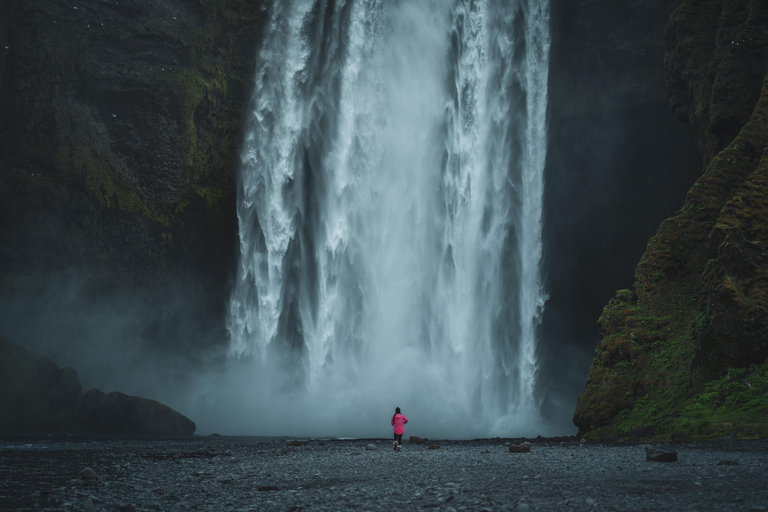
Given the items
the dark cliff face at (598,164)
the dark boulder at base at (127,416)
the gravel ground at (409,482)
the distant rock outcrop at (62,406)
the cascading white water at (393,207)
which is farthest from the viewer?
the dark cliff face at (598,164)

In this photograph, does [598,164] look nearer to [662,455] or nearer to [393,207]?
[393,207]

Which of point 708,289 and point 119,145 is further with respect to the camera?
point 119,145

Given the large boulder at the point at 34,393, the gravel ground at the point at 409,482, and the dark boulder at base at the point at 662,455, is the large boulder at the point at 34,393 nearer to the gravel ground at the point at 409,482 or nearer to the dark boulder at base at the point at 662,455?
the gravel ground at the point at 409,482

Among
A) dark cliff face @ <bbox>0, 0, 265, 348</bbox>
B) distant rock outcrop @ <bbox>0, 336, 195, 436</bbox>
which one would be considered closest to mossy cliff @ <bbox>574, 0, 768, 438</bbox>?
distant rock outcrop @ <bbox>0, 336, 195, 436</bbox>

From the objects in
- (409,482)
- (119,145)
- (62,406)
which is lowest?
(409,482)

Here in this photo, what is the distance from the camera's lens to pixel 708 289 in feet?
55.2

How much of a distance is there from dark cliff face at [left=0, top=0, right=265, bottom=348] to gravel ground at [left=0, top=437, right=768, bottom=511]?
23322 millimetres

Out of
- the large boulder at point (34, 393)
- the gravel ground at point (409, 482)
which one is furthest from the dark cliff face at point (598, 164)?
the large boulder at point (34, 393)

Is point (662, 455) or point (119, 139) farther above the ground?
point (119, 139)

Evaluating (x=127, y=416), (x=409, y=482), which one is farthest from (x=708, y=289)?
(x=127, y=416)

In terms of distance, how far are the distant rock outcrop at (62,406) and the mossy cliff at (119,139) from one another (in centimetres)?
696

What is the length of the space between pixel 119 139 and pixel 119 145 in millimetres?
361

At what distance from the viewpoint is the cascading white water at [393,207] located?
32.1 m

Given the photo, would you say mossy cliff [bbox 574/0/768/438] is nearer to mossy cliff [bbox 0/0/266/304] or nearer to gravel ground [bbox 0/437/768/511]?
gravel ground [bbox 0/437/768/511]
